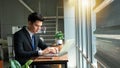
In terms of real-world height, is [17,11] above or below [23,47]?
above

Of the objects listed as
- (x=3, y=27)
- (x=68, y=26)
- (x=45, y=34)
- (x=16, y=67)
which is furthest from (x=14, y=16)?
(x=16, y=67)

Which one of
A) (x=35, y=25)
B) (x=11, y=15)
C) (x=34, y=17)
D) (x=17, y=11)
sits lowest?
(x=35, y=25)

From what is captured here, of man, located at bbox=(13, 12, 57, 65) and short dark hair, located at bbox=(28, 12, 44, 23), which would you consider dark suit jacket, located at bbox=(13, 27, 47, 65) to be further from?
short dark hair, located at bbox=(28, 12, 44, 23)

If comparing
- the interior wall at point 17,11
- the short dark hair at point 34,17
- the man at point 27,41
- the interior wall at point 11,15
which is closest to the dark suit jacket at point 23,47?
the man at point 27,41

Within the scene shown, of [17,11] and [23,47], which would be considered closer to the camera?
[23,47]

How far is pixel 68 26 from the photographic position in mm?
8453

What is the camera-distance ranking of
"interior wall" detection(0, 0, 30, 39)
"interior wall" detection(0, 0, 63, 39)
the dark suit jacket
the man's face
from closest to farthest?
the dark suit jacket → the man's face → "interior wall" detection(0, 0, 63, 39) → "interior wall" detection(0, 0, 30, 39)

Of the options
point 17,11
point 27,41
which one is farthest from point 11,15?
point 27,41

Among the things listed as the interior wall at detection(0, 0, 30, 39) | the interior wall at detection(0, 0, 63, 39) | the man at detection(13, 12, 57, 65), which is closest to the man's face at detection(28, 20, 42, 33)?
the man at detection(13, 12, 57, 65)

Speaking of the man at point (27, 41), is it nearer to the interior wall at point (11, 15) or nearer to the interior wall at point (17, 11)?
the interior wall at point (17, 11)

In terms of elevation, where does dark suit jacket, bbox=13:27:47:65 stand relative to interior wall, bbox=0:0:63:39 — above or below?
below

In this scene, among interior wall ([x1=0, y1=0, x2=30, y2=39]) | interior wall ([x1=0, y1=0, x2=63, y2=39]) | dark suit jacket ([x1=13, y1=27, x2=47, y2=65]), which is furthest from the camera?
interior wall ([x1=0, y1=0, x2=30, y2=39])

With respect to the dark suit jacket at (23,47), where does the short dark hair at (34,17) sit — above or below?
above

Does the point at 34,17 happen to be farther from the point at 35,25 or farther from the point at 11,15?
the point at 11,15
